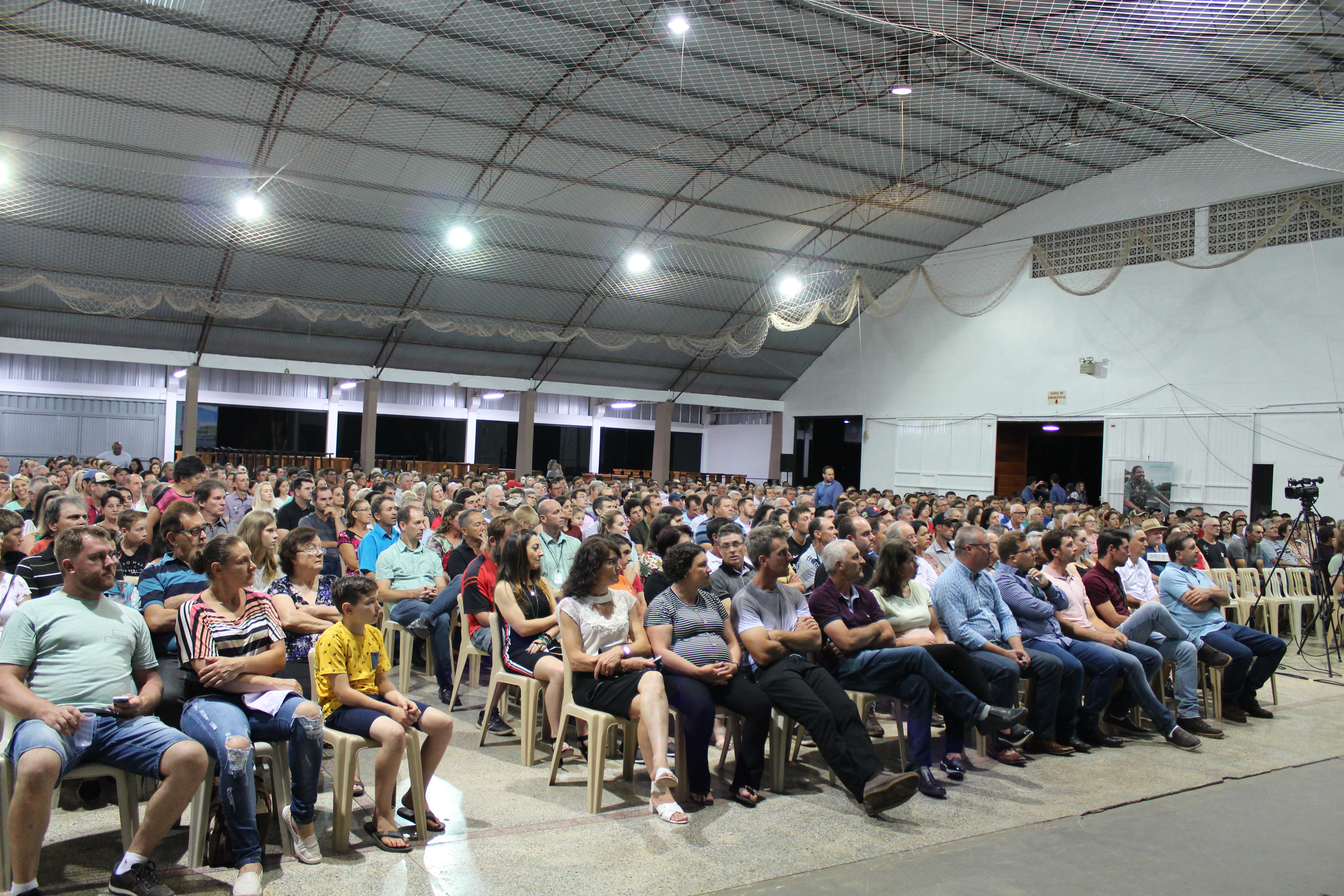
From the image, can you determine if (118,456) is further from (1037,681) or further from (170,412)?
(1037,681)

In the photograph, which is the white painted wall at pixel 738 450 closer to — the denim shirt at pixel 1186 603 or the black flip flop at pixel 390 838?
the denim shirt at pixel 1186 603

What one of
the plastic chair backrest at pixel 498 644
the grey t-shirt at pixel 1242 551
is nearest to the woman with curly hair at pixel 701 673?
the plastic chair backrest at pixel 498 644

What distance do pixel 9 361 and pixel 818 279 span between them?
17271mm

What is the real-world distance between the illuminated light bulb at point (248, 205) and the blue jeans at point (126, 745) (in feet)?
40.8

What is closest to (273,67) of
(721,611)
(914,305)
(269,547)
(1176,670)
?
(269,547)

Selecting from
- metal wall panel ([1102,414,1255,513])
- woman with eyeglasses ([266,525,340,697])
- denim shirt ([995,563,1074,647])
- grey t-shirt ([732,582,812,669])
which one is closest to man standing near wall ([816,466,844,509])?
metal wall panel ([1102,414,1255,513])

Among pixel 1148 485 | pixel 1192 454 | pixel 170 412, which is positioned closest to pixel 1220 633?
pixel 1148 485

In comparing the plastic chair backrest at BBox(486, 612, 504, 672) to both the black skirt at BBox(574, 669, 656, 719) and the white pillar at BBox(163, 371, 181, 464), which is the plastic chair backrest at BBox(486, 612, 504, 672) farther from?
the white pillar at BBox(163, 371, 181, 464)

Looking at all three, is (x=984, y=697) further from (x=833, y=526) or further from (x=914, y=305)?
(x=914, y=305)

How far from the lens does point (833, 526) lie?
5.50 m

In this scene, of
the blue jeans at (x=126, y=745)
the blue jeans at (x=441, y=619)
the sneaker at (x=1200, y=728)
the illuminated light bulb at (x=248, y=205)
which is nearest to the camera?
the blue jeans at (x=126, y=745)

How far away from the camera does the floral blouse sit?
11.9ft

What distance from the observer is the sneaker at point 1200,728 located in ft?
16.2

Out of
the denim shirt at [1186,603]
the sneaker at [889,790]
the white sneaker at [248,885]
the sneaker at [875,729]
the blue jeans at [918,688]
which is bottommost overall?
the sneaker at [875,729]
